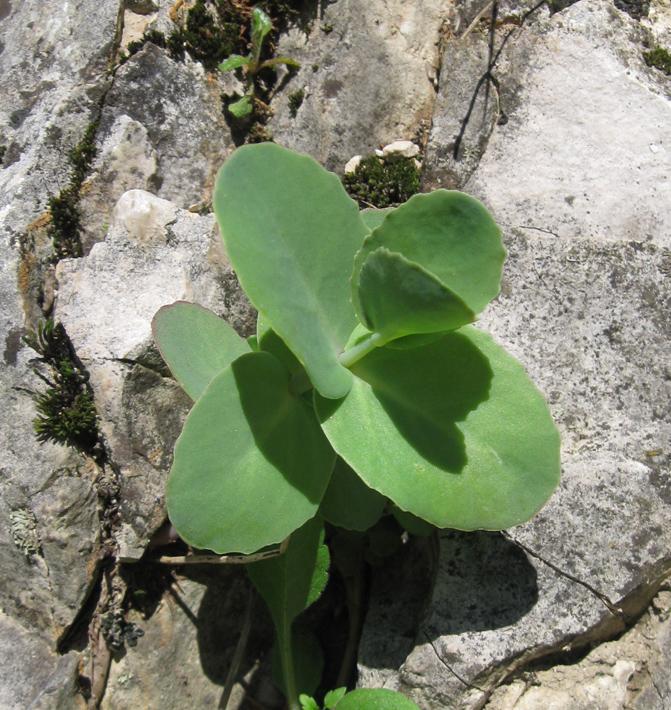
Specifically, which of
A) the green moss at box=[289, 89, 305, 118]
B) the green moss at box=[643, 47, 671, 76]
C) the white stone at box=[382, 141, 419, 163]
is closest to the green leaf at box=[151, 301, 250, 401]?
the white stone at box=[382, 141, 419, 163]

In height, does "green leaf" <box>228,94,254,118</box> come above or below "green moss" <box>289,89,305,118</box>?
below

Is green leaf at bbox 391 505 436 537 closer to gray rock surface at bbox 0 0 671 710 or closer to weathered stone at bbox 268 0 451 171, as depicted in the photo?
gray rock surface at bbox 0 0 671 710

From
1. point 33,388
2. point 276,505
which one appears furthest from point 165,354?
point 33,388

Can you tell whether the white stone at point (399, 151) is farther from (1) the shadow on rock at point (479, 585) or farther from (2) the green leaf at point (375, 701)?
(2) the green leaf at point (375, 701)

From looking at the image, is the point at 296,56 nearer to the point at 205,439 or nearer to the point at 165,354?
the point at 165,354

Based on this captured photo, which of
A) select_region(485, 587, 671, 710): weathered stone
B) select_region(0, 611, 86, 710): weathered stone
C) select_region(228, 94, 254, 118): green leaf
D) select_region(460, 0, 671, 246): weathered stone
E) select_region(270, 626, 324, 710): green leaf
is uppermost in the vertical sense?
select_region(460, 0, 671, 246): weathered stone

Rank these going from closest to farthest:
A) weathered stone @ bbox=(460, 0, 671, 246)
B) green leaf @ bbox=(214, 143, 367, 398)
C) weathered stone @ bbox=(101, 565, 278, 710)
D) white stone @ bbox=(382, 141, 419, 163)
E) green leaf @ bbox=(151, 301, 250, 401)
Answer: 1. green leaf @ bbox=(214, 143, 367, 398)
2. green leaf @ bbox=(151, 301, 250, 401)
3. weathered stone @ bbox=(101, 565, 278, 710)
4. weathered stone @ bbox=(460, 0, 671, 246)
5. white stone @ bbox=(382, 141, 419, 163)

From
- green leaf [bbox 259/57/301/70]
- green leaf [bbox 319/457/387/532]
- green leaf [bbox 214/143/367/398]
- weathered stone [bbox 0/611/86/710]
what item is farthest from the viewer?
green leaf [bbox 259/57/301/70]

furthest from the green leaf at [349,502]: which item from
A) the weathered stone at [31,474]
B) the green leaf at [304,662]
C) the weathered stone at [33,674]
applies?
the weathered stone at [33,674]
